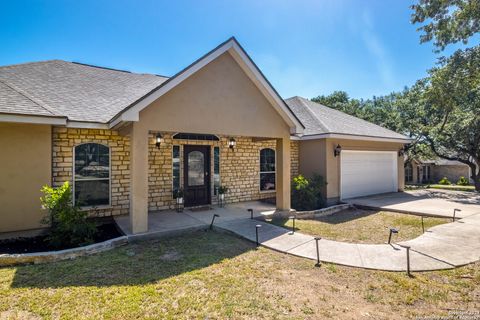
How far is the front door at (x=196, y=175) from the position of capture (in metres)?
10.1

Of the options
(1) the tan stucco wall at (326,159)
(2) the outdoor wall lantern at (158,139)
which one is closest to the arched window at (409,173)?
(1) the tan stucco wall at (326,159)

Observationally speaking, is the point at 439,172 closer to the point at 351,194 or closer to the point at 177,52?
the point at 351,194

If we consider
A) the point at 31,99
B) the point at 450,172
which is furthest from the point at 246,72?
the point at 450,172

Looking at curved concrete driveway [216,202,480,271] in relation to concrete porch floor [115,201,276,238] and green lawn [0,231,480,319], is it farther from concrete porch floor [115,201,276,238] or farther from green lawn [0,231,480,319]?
concrete porch floor [115,201,276,238]

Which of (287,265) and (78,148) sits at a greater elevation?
(78,148)

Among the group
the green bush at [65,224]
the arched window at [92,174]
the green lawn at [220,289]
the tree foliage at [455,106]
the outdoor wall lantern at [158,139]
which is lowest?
the green lawn at [220,289]

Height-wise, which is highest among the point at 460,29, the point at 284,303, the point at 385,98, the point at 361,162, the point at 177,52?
the point at 385,98

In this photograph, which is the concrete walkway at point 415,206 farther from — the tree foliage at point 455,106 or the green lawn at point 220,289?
the green lawn at point 220,289

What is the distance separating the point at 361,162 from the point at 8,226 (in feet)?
47.1

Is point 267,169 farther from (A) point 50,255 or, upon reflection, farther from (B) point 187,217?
(A) point 50,255

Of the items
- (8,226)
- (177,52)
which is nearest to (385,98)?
(177,52)

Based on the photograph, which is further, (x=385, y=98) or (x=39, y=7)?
(x=385, y=98)

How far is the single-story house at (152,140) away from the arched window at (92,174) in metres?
0.03

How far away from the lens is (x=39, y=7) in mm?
9016
